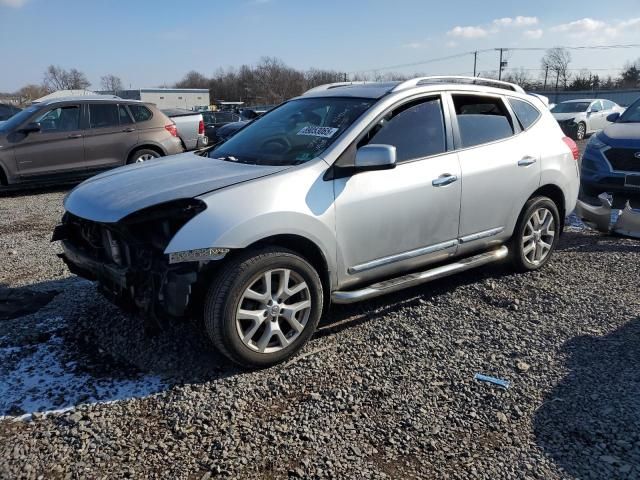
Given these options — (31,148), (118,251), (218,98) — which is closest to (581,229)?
(118,251)

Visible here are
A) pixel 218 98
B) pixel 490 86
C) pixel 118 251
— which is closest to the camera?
pixel 118 251

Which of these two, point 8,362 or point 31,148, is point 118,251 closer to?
point 8,362

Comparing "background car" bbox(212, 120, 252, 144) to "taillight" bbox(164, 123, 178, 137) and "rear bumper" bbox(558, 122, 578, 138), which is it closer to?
"taillight" bbox(164, 123, 178, 137)

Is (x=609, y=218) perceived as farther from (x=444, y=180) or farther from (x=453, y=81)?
(x=444, y=180)

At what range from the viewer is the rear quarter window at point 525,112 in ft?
16.1

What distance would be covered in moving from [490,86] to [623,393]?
113 inches

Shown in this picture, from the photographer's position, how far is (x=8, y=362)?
349cm

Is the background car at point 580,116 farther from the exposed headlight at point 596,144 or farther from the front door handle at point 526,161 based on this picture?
the front door handle at point 526,161

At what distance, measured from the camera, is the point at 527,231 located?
16.3 ft

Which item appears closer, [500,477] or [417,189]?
[500,477]

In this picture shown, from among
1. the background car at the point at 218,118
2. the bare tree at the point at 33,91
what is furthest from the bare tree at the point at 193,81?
the background car at the point at 218,118

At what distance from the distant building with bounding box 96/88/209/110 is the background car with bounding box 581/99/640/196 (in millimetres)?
71229

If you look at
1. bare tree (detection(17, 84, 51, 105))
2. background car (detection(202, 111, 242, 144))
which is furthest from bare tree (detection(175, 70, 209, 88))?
background car (detection(202, 111, 242, 144))

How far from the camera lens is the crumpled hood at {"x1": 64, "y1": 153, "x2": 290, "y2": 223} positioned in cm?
326
